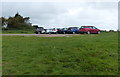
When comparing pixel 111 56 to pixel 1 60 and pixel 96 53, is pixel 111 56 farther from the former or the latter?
pixel 1 60

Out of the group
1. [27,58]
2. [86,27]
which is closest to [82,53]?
[27,58]

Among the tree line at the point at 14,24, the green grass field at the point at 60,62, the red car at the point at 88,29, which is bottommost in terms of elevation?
the green grass field at the point at 60,62

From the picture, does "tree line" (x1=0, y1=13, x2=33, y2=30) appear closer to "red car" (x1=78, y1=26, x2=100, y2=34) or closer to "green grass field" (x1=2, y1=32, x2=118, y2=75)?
"red car" (x1=78, y1=26, x2=100, y2=34)

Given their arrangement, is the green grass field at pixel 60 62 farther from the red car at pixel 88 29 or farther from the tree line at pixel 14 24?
the tree line at pixel 14 24

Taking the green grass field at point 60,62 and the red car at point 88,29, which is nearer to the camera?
the green grass field at point 60,62

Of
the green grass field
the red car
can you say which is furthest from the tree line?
the green grass field

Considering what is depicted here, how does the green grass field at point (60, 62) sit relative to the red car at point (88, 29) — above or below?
below

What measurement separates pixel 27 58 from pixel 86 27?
30.4m

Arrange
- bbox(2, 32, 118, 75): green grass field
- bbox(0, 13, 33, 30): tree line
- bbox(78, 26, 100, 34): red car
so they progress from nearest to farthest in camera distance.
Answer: bbox(2, 32, 118, 75): green grass field < bbox(78, 26, 100, 34): red car < bbox(0, 13, 33, 30): tree line

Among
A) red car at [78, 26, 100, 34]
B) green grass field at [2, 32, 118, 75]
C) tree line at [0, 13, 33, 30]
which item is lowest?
green grass field at [2, 32, 118, 75]

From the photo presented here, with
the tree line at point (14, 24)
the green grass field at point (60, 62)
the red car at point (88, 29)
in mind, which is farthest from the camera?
the tree line at point (14, 24)

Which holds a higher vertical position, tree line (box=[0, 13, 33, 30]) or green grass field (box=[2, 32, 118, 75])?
tree line (box=[0, 13, 33, 30])

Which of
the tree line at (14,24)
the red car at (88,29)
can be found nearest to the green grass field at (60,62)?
the red car at (88,29)

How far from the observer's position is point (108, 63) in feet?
31.5
